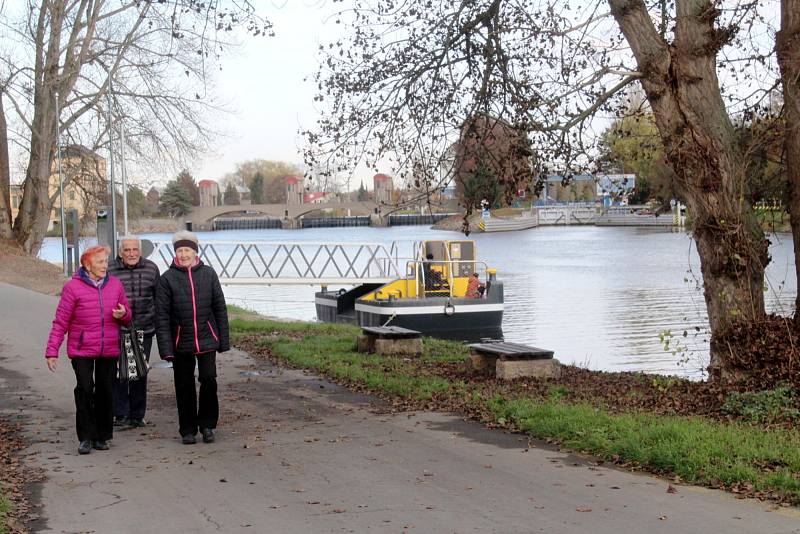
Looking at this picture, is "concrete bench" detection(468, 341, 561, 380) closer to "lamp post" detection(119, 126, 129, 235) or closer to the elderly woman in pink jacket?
the elderly woman in pink jacket

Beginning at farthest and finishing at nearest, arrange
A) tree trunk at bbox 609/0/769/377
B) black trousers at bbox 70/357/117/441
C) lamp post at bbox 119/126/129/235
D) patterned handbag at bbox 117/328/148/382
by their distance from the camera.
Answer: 1. lamp post at bbox 119/126/129/235
2. tree trunk at bbox 609/0/769/377
3. patterned handbag at bbox 117/328/148/382
4. black trousers at bbox 70/357/117/441

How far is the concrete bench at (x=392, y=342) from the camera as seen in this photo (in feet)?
47.5

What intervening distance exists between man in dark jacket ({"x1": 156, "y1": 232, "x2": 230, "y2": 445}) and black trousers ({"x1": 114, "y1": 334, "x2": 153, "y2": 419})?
0.89 m

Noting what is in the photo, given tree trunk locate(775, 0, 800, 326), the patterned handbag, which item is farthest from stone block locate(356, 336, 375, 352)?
tree trunk locate(775, 0, 800, 326)

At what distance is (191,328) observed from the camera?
335 inches

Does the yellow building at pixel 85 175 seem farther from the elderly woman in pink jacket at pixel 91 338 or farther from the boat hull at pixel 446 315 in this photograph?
the elderly woman in pink jacket at pixel 91 338

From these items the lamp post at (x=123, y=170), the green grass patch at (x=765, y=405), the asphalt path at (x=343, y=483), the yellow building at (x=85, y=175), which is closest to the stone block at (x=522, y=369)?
the asphalt path at (x=343, y=483)

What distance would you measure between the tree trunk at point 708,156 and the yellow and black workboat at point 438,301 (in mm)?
19846

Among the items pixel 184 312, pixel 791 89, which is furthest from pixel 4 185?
pixel 791 89

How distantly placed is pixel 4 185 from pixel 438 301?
1895cm

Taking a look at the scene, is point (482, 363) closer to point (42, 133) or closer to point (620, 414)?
point (620, 414)

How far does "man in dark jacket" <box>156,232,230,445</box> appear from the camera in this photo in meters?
8.49

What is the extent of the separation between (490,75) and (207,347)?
550 centimetres

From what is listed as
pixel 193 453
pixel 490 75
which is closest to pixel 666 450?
pixel 193 453
